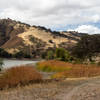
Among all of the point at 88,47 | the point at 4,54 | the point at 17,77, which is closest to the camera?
the point at 17,77

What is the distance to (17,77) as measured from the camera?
48.1ft

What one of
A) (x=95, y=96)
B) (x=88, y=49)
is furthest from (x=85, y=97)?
(x=88, y=49)

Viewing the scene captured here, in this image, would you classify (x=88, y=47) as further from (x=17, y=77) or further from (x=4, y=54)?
(x=4, y=54)

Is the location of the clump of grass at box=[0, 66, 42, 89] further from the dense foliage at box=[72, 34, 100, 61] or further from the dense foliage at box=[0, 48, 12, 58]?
the dense foliage at box=[0, 48, 12, 58]

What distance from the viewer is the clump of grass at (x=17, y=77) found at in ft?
46.7

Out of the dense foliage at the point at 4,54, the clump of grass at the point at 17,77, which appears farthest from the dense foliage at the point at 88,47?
the dense foliage at the point at 4,54

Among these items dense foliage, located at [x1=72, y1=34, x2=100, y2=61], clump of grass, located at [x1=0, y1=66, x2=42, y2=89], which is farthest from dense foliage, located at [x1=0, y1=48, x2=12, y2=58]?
clump of grass, located at [x1=0, y1=66, x2=42, y2=89]

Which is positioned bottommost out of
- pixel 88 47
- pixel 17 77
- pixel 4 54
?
pixel 4 54

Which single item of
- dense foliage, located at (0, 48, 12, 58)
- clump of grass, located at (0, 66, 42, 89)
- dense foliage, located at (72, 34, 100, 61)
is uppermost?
dense foliage, located at (72, 34, 100, 61)

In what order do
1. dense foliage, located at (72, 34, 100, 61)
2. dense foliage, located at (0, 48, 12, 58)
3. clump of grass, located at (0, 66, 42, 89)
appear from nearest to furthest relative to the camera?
clump of grass, located at (0, 66, 42, 89)
dense foliage, located at (72, 34, 100, 61)
dense foliage, located at (0, 48, 12, 58)

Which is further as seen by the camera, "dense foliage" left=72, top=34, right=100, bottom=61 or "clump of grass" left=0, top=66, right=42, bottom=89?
"dense foliage" left=72, top=34, right=100, bottom=61

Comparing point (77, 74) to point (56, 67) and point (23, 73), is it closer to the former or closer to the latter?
point (23, 73)

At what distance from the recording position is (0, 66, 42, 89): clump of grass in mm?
14230

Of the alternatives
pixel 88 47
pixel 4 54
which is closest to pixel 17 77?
pixel 88 47
